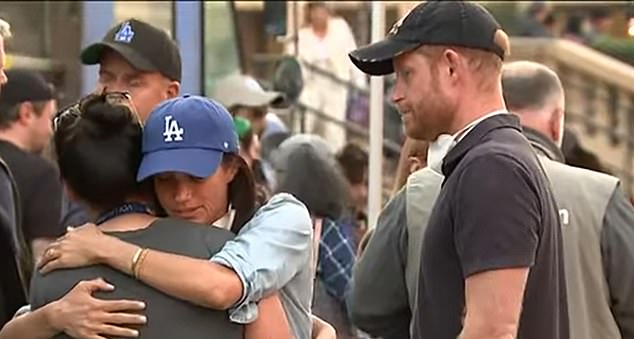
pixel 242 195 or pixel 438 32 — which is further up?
pixel 438 32

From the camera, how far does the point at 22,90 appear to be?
559 cm

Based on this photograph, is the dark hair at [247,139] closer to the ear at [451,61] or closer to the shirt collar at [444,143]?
the shirt collar at [444,143]

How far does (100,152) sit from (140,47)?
3.62 feet

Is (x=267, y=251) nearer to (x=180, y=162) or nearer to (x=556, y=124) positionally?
(x=180, y=162)

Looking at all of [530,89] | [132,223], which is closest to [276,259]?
[132,223]

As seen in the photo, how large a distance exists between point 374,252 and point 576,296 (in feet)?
1.79

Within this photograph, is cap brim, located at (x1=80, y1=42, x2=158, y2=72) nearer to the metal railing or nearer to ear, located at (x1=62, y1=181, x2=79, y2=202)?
ear, located at (x1=62, y1=181, x2=79, y2=202)

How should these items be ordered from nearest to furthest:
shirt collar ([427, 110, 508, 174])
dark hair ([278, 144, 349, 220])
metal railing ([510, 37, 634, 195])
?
shirt collar ([427, 110, 508, 174])
dark hair ([278, 144, 349, 220])
metal railing ([510, 37, 634, 195])

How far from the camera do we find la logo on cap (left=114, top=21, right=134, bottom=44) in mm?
3789

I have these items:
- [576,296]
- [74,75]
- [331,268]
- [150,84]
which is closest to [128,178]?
[150,84]

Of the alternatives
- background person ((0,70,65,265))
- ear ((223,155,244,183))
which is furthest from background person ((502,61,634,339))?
background person ((0,70,65,265))

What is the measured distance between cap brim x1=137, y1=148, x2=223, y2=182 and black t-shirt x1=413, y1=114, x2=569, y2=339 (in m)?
0.52

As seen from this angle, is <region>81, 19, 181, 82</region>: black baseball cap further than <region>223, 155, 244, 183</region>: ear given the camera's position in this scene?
Yes

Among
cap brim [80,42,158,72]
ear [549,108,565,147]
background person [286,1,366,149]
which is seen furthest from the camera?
background person [286,1,366,149]
